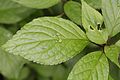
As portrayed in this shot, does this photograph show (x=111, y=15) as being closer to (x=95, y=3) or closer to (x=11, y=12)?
(x=95, y=3)

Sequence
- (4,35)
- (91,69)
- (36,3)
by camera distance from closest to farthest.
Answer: (91,69) → (36,3) → (4,35)

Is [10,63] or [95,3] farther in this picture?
[10,63]

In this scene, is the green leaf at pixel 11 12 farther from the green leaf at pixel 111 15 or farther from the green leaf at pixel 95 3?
the green leaf at pixel 111 15

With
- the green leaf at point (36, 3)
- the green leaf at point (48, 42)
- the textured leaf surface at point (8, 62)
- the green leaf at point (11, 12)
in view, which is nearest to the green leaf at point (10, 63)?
the textured leaf surface at point (8, 62)

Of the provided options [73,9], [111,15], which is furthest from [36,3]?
[111,15]

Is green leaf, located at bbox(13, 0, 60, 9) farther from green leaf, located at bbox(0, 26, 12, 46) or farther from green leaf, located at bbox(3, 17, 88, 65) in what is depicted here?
green leaf, located at bbox(0, 26, 12, 46)

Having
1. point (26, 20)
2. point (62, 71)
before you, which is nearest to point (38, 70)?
point (62, 71)
